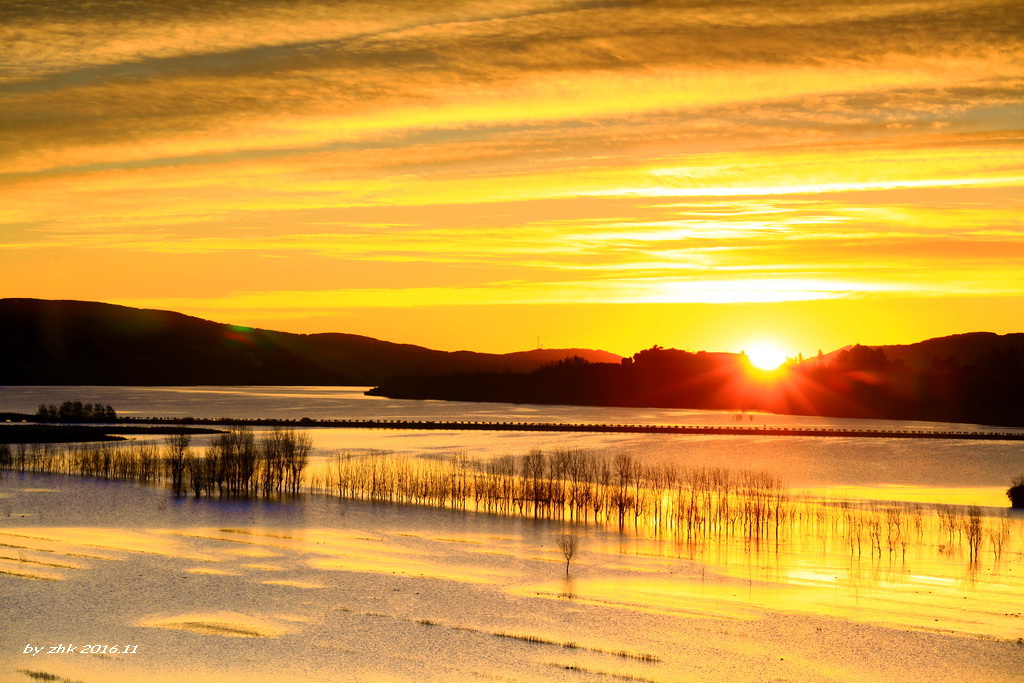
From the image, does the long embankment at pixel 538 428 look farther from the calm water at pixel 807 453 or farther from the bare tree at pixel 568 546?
the bare tree at pixel 568 546

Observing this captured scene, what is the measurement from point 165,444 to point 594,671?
267 ft

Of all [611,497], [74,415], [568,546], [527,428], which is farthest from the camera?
[527,428]

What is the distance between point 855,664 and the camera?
27.7 metres

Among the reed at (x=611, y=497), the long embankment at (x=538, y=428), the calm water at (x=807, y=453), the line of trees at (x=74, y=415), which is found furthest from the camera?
the long embankment at (x=538, y=428)

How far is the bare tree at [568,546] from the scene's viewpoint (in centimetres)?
4253

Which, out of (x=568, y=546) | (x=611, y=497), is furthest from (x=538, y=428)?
(x=568, y=546)

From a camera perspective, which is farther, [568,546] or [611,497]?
[611,497]

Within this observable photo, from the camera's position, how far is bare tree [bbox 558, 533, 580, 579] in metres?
42.5

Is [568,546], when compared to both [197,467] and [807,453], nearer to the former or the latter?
[197,467]

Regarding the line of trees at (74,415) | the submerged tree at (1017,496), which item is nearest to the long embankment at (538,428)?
the line of trees at (74,415)

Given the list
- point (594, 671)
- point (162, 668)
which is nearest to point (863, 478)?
point (594, 671)

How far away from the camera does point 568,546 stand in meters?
45.7

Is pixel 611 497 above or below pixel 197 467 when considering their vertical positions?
below

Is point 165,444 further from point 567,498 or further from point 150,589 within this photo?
point 150,589
